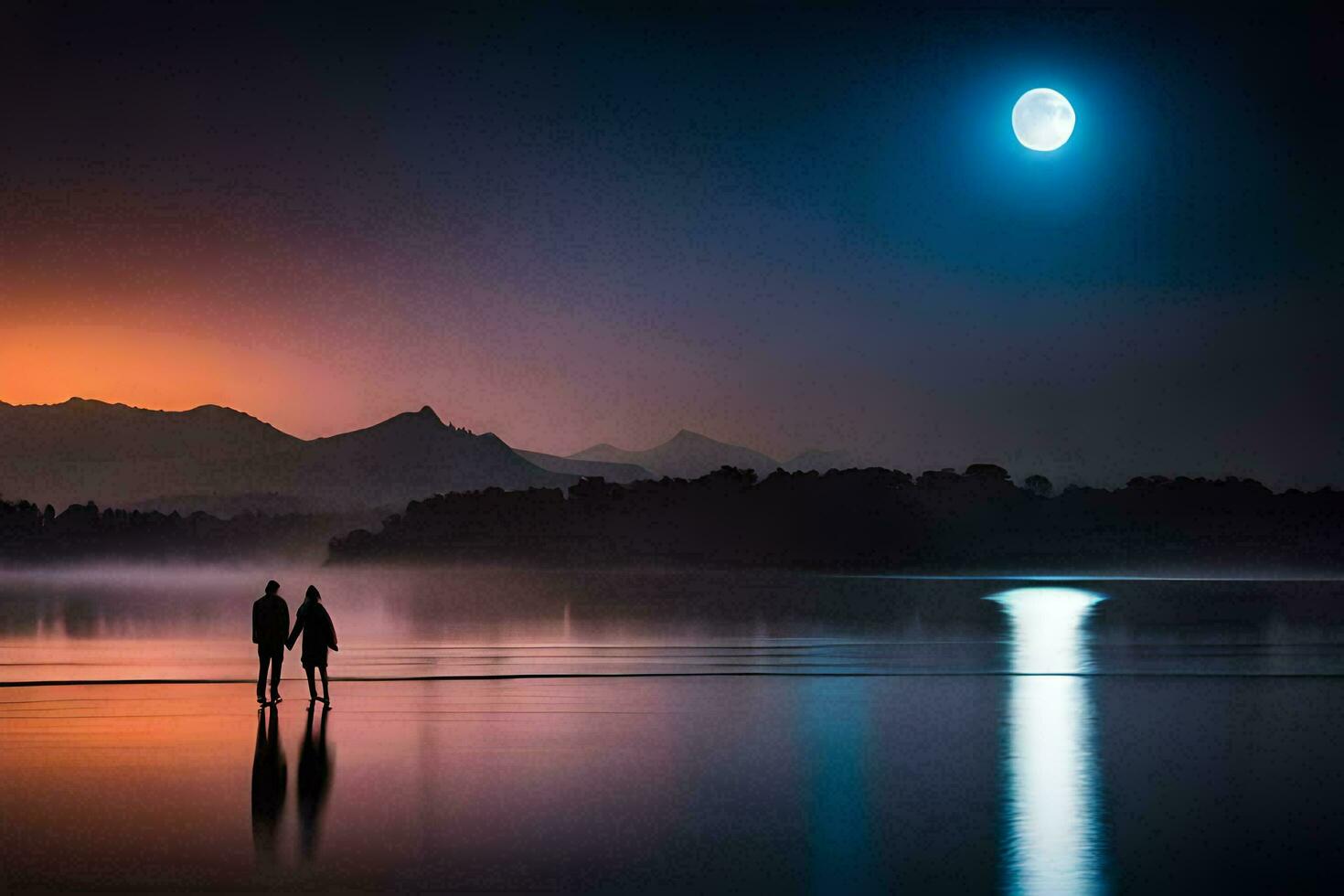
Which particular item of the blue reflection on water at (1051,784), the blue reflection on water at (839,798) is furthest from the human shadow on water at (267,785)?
the blue reflection on water at (1051,784)

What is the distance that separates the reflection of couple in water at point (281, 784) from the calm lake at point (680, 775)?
2.2 inches

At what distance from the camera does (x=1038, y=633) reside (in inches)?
2025

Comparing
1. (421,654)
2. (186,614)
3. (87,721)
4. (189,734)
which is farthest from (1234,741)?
(186,614)

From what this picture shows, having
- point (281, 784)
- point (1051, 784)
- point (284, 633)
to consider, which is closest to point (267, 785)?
point (281, 784)

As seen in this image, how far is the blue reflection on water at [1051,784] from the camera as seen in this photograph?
36.2 ft

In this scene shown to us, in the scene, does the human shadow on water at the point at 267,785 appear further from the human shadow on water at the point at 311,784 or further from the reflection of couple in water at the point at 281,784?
the human shadow on water at the point at 311,784

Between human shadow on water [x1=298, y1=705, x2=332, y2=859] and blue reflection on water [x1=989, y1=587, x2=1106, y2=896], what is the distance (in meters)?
5.56

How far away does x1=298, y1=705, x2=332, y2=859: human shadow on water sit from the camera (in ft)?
40.0

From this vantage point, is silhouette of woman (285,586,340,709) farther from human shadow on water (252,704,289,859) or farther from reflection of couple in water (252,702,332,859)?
reflection of couple in water (252,702,332,859)

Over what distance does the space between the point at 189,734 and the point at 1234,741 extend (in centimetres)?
1342

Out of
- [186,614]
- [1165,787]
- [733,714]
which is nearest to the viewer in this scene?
[1165,787]

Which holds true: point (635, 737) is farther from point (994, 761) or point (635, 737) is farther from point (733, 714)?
point (994, 761)

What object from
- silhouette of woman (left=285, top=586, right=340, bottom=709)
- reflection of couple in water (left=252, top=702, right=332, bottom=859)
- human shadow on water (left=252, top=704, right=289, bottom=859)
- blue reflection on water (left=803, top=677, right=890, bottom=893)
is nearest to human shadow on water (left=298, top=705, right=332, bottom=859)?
reflection of couple in water (left=252, top=702, right=332, bottom=859)

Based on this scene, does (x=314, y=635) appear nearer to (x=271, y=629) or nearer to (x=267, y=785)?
(x=271, y=629)
